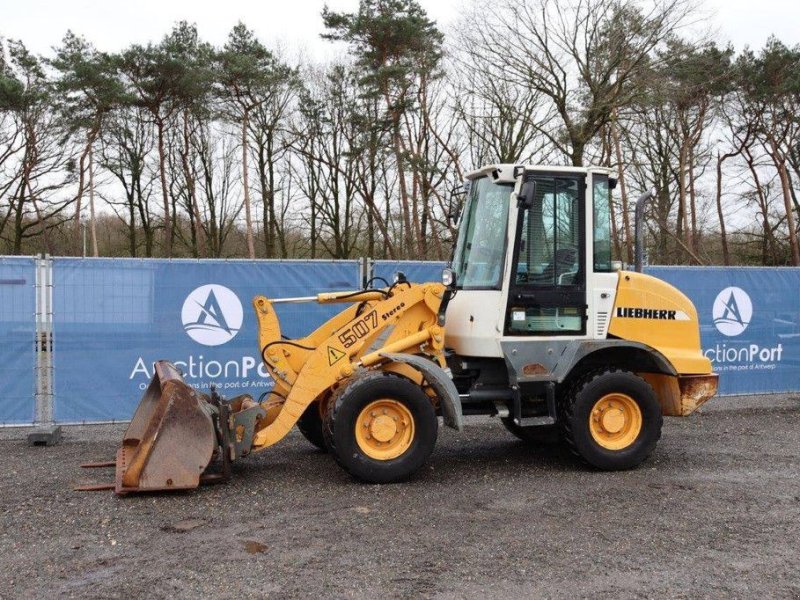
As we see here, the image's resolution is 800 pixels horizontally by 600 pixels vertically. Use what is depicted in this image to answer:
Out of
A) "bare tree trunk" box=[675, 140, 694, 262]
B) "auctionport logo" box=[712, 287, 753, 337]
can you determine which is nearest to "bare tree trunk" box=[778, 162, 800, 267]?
"bare tree trunk" box=[675, 140, 694, 262]

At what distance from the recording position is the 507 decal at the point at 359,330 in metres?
6.89

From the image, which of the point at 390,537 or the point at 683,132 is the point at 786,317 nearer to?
the point at 390,537

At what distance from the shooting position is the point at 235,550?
5.11m

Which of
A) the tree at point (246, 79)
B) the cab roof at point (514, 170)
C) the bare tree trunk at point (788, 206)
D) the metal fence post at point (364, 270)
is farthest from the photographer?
the bare tree trunk at point (788, 206)

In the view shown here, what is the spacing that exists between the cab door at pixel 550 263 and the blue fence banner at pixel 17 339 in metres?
5.30

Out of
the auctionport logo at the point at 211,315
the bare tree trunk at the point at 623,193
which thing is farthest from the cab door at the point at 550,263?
the bare tree trunk at the point at 623,193

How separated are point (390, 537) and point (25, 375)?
5.28 m

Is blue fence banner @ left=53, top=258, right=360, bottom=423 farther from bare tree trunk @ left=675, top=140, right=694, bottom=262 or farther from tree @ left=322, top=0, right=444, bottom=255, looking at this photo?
bare tree trunk @ left=675, top=140, right=694, bottom=262

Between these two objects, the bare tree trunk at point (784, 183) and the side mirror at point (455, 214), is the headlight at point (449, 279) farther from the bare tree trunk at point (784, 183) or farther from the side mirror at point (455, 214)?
the bare tree trunk at point (784, 183)

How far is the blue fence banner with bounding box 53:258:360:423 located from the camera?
887 centimetres

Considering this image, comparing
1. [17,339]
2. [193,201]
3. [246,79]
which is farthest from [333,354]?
[193,201]

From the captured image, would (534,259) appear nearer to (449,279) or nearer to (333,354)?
(449,279)

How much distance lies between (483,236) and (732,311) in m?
5.80

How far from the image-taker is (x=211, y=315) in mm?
9367
